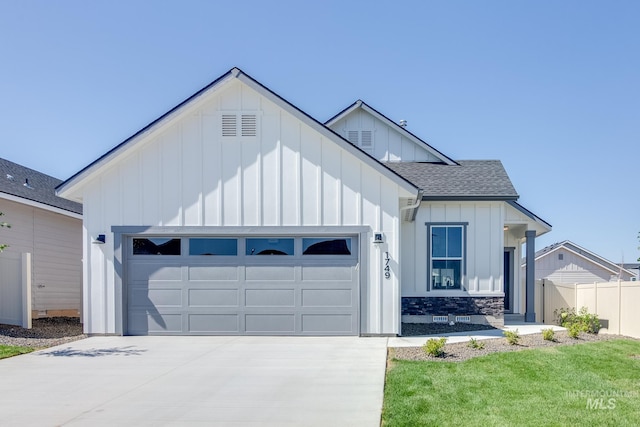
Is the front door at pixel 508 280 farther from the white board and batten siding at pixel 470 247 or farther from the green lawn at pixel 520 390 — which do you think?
the green lawn at pixel 520 390

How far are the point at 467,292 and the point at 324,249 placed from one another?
14.7 feet

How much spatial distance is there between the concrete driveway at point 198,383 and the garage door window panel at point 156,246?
2.02 metres

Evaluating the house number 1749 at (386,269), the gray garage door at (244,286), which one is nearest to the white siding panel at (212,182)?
the gray garage door at (244,286)

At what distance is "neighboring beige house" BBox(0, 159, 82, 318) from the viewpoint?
1460 cm

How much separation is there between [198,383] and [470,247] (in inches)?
343

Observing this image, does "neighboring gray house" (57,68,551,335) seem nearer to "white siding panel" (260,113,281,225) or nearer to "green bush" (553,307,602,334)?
"white siding panel" (260,113,281,225)

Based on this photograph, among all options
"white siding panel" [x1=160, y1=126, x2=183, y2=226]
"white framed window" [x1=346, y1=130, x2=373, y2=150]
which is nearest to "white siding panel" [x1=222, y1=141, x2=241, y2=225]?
"white siding panel" [x1=160, y1=126, x2=183, y2=226]

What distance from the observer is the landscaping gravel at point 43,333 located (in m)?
11.1

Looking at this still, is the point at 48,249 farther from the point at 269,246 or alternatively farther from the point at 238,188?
the point at 269,246

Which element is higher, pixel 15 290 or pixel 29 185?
pixel 29 185

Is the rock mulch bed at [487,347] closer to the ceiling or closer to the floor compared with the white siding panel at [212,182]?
closer to the floor

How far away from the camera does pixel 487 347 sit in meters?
9.80

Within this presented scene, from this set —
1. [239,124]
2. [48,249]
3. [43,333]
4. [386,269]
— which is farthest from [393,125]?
[48,249]

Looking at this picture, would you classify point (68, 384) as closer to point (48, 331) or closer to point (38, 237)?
point (48, 331)
